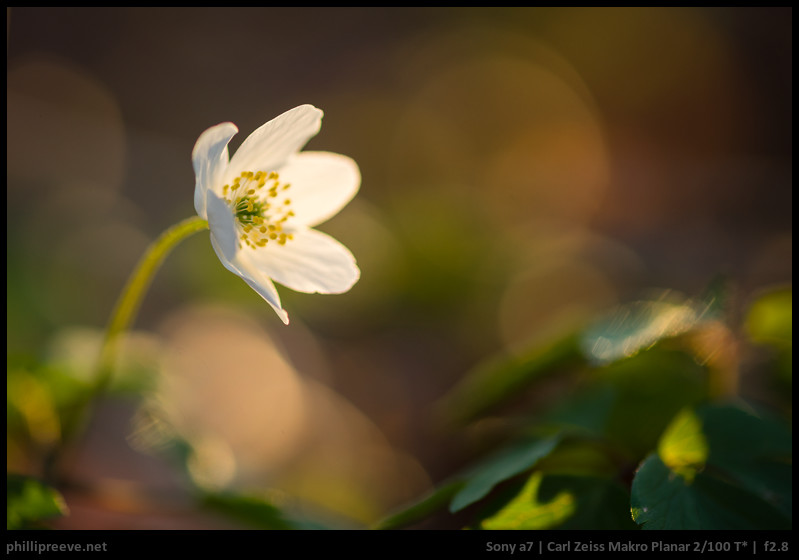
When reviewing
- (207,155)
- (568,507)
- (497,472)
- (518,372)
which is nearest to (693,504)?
(568,507)

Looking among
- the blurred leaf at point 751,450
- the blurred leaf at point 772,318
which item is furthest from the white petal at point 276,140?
the blurred leaf at point 772,318

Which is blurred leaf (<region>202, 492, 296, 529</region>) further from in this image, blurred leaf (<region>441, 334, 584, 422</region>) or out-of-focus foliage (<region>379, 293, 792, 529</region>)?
blurred leaf (<region>441, 334, 584, 422</region>)

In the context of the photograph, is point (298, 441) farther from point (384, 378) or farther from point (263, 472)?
point (384, 378)

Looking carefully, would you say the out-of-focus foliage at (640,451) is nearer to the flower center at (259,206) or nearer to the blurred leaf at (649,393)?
the blurred leaf at (649,393)

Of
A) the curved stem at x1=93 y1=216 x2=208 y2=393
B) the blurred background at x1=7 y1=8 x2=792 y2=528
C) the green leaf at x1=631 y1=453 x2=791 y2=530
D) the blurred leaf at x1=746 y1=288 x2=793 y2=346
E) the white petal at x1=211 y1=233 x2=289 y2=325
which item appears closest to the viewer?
the green leaf at x1=631 y1=453 x2=791 y2=530

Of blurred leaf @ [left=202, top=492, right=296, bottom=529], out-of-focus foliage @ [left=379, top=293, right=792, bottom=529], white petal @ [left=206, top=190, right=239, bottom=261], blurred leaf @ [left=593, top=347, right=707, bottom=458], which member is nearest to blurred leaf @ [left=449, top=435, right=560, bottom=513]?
out-of-focus foliage @ [left=379, top=293, right=792, bottom=529]

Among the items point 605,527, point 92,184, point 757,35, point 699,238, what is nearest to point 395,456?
point 605,527
